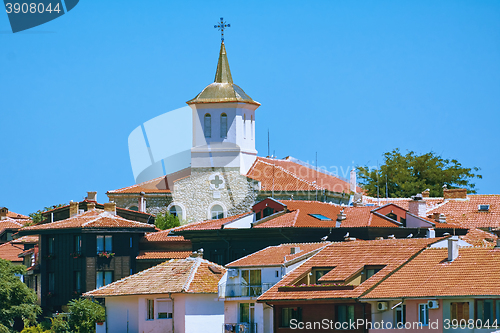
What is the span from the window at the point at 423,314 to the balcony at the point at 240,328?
10.0 metres

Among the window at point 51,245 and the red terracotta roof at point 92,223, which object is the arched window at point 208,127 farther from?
the window at point 51,245

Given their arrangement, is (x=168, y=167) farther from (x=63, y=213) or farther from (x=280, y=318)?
(x=280, y=318)

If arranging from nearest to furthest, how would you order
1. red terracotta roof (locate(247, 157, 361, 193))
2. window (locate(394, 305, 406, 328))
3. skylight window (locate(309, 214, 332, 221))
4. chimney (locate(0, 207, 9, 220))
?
window (locate(394, 305, 406, 328)) → skylight window (locate(309, 214, 332, 221)) → red terracotta roof (locate(247, 157, 361, 193)) → chimney (locate(0, 207, 9, 220))

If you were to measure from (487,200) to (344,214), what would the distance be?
18417 mm

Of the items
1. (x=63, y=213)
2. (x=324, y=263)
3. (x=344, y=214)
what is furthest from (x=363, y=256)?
(x=63, y=213)

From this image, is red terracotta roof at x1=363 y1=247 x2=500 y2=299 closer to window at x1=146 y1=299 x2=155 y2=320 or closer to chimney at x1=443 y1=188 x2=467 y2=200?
window at x1=146 y1=299 x2=155 y2=320

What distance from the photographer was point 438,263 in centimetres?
5150

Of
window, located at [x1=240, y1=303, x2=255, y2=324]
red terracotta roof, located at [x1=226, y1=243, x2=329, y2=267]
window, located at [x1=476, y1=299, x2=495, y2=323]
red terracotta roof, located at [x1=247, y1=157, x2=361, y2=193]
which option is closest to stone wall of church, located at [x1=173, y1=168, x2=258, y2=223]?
red terracotta roof, located at [x1=247, y1=157, x2=361, y2=193]

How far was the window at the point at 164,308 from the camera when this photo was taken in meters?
58.9

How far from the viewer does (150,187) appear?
8819cm

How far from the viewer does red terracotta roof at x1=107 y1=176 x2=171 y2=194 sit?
86.9 metres

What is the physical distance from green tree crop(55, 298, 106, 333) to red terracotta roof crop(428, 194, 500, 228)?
24588 mm

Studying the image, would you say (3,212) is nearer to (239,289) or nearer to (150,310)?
(150,310)

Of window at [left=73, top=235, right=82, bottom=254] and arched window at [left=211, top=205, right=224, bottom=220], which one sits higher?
arched window at [left=211, top=205, right=224, bottom=220]
